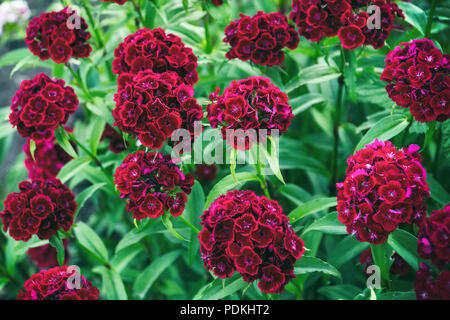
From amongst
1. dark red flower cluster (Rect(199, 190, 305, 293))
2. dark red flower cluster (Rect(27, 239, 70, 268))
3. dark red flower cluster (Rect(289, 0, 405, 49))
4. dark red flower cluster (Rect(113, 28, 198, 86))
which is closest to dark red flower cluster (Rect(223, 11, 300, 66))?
dark red flower cluster (Rect(289, 0, 405, 49))

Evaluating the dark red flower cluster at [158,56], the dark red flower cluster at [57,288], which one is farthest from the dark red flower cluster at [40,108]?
the dark red flower cluster at [57,288]

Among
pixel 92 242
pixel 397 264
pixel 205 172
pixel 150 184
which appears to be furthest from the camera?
pixel 205 172

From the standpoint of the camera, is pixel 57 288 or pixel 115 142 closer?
pixel 57 288

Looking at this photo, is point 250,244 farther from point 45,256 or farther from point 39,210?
point 45,256

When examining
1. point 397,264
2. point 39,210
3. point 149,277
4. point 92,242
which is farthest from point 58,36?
point 397,264

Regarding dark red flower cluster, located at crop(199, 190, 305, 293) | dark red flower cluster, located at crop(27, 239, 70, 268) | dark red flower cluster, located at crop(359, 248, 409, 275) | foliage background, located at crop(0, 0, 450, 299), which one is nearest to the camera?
dark red flower cluster, located at crop(199, 190, 305, 293)

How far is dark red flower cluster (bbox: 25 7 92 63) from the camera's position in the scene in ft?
7.89

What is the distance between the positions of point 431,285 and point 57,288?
5.29ft

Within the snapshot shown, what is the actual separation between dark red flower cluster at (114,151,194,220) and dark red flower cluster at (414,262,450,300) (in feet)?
3.52

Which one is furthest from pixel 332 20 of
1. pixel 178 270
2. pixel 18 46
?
pixel 18 46

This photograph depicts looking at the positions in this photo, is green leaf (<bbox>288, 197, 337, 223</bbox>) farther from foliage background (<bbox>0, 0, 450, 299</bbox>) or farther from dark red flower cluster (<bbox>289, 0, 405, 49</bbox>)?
dark red flower cluster (<bbox>289, 0, 405, 49</bbox>)

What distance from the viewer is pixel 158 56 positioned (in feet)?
7.07

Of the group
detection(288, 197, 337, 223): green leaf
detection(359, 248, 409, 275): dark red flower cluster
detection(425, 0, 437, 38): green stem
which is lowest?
detection(359, 248, 409, 275): dark red flower cluster

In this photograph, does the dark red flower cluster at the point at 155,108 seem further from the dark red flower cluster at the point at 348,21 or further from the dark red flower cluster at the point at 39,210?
the dark red flower cluster at the point at 348,21
